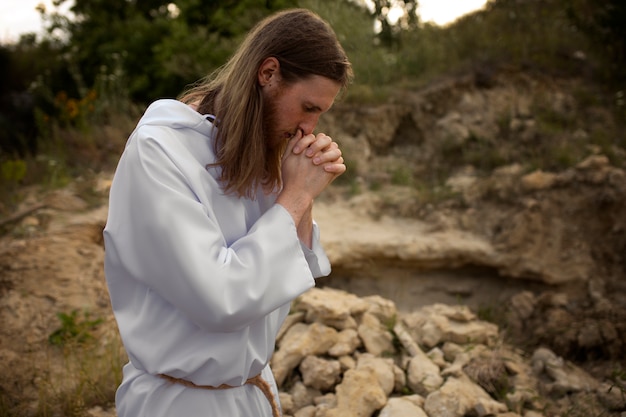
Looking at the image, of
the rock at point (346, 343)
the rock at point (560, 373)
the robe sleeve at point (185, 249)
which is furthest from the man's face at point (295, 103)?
the rock at point (560, 373)

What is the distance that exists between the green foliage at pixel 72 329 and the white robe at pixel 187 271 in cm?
228

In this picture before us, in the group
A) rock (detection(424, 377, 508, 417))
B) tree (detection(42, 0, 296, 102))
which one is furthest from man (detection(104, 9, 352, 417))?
tree (detection(42, 0, 296, 102))

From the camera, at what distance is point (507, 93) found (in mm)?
6863

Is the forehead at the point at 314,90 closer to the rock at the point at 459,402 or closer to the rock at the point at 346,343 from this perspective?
the rock at the point at 459,402

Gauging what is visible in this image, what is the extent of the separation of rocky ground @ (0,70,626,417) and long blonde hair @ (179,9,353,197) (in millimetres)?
1839

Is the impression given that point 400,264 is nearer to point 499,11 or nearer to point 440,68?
point 440,68

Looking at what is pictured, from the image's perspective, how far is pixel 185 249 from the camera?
1.29m

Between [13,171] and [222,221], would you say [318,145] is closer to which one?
[222,221]

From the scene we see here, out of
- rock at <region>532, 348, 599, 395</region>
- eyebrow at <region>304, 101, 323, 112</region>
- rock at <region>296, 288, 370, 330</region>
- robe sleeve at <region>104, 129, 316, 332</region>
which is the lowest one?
rock at <region>532, 348, 599, 395</region>

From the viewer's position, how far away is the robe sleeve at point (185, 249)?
4.27 feet

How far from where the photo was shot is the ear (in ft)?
5.21

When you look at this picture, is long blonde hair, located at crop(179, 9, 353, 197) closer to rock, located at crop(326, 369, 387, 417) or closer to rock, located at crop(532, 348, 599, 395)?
rock, located at crop(326, 369, 387, 417)

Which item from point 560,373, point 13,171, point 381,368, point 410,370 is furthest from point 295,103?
point 13,171

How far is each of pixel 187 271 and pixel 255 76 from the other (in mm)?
617
